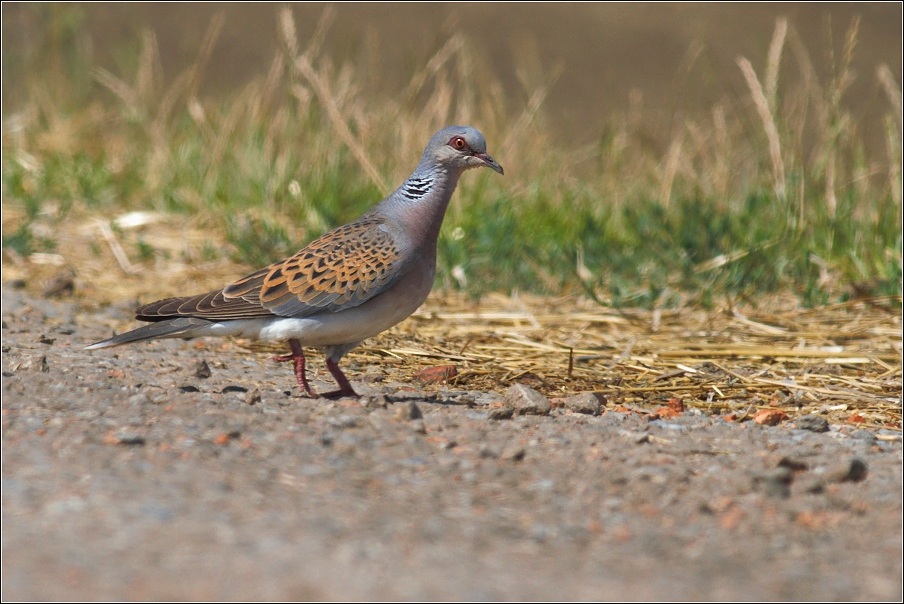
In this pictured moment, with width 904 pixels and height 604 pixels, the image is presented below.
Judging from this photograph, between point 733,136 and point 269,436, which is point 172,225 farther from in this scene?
point 269,436

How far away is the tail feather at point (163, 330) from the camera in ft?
13.4

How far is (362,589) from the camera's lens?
8.00 ft

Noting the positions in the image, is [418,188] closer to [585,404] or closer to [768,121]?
[585,404]

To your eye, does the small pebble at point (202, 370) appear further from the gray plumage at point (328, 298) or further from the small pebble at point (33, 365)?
the small pebble at point (33, 365)

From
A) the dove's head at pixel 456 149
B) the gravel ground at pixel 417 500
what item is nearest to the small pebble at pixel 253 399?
the gravel ground at pixel 417 500

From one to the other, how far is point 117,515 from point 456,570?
846mm

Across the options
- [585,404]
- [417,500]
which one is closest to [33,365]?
[417,500]

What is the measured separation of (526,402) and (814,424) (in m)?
0.99

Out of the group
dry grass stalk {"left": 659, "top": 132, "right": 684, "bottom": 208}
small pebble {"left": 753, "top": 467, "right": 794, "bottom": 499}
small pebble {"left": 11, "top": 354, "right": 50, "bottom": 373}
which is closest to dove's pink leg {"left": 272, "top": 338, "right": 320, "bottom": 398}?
small pebble {"left": 11, "top": 354, "right": 50, "bottom": 373}

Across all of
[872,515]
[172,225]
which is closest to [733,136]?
[172,225]

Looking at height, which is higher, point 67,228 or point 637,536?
point 67,228

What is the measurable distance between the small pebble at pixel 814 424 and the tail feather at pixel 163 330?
→ 85.0 inches

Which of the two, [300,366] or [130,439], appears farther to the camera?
[300,366]

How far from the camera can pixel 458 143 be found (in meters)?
4.57
